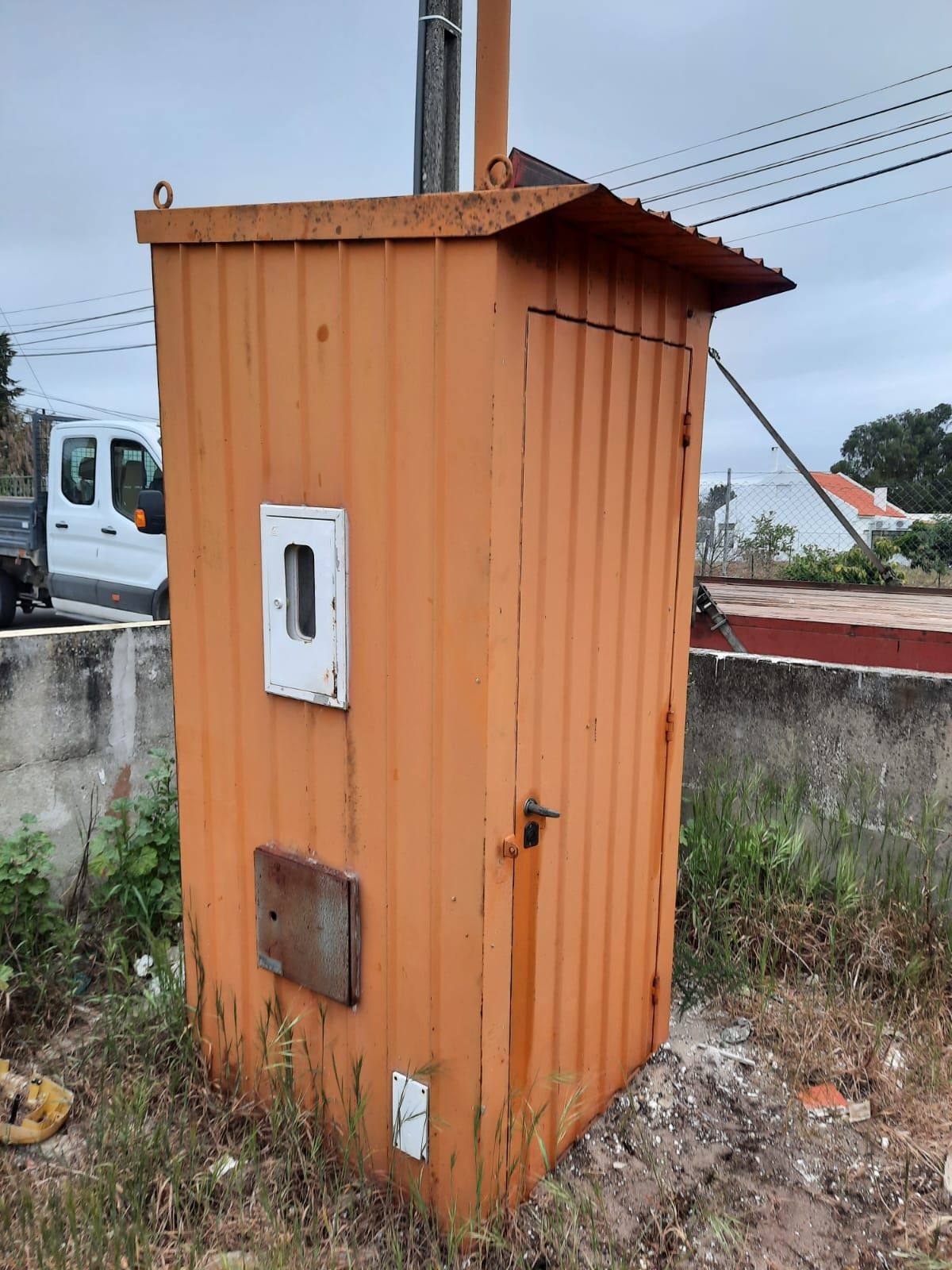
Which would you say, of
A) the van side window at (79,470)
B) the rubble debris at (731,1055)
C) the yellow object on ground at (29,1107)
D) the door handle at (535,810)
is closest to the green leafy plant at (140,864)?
the yellow object on ground at (29,1107)

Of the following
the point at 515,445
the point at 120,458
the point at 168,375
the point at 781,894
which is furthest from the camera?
the point at 120,458

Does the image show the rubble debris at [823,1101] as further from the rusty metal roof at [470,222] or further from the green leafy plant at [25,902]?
the green leafy plant at [25,902]

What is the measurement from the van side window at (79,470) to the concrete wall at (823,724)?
19.6 ft

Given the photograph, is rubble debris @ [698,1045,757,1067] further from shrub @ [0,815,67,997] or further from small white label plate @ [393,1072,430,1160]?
shrub @ [0,815,67,997]

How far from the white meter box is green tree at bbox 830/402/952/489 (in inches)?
1746

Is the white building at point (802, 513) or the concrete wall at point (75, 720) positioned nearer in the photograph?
the concrete wall at point (75, 720)

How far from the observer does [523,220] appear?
5.41 feet

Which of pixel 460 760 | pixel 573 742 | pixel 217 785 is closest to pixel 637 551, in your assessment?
pixel 573 742

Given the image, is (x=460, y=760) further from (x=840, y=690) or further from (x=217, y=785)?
(x=840, y=690)

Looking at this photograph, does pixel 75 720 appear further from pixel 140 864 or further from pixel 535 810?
pixel 535 810

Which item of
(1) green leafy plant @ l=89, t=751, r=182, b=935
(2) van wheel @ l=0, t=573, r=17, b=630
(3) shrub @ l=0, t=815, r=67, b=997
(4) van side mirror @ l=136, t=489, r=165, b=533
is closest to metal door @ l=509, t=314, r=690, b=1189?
(1) green leafy plant @ l=89, t=751, r=182, b=935

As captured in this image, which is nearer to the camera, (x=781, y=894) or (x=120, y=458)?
(x=781, y=894)

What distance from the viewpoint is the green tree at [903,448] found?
42.2 metres

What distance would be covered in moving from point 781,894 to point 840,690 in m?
0.84
